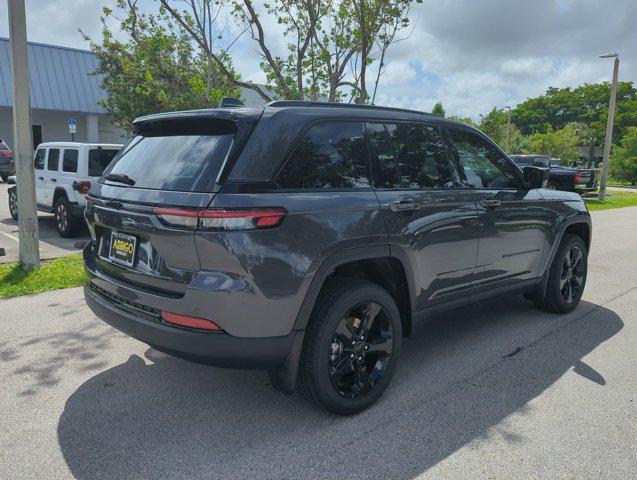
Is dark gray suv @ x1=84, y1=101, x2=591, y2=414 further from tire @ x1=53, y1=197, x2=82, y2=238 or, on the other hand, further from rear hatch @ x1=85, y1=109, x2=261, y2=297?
tire @ x1=53, y1=197, x2=82, y2=238

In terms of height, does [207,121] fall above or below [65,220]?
above

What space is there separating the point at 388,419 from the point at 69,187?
8.13m

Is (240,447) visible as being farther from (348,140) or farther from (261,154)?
(348,140)

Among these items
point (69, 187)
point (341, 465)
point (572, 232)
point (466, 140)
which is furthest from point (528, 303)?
A: point (69, 187)

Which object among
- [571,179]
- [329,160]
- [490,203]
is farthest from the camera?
[571,179]

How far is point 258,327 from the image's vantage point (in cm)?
267

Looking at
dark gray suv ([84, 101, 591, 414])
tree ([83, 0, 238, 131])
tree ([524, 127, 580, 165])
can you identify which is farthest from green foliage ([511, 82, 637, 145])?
dark gray suv ([84, 101, 591, 414])

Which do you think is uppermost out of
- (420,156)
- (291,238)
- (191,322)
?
(420,156)

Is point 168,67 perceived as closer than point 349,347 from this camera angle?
No

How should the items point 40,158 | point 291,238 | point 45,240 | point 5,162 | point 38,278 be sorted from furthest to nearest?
point 5,162 → point 40,158 → point 45,240 → point 38,278 → point 291,238

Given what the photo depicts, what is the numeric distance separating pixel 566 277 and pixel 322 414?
10.6 feet

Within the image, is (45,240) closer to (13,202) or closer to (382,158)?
(13,202)

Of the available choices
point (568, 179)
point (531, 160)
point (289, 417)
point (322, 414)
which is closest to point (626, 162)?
point (531, 160)

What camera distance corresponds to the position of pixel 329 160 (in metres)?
3.09
